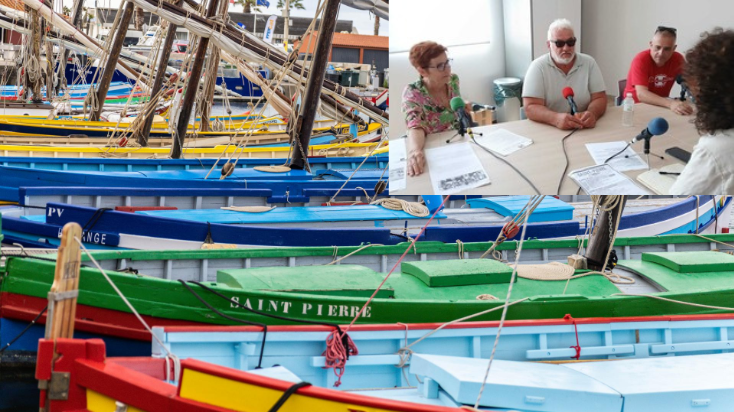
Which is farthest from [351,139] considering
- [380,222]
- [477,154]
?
[477,154]

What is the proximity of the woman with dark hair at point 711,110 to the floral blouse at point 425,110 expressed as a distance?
1.20m

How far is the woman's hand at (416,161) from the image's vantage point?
4.72 metres

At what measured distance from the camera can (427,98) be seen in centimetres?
450

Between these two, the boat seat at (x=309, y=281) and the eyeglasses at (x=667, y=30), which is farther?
the boat seat at (x=309, y=281)

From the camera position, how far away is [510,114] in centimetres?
433

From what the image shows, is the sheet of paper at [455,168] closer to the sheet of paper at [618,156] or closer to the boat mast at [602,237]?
the sheet of paper at [618,156]

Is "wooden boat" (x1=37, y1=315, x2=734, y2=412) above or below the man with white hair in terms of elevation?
below

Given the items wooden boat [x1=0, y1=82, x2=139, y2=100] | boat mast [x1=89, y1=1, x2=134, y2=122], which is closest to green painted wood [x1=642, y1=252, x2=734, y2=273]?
boat mast [x1=89, y1=1, x2=134, y2=122]

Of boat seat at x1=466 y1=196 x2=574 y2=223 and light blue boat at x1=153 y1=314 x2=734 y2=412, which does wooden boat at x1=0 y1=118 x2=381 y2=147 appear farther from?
light blue boat at x1=153 y1=314 x2=734 y2=412

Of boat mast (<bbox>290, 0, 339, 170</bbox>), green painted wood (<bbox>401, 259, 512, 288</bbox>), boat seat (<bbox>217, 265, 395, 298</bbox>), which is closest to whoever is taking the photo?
boat seat (<bbox>217, 265, 395, 298</bbox>)

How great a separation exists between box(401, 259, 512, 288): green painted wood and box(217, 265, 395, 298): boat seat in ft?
1.34

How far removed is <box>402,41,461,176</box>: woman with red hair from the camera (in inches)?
169

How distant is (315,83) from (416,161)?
361 inches

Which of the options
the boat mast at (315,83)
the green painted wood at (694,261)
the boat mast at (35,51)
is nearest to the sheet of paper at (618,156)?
the green painted wood at (694,261)
